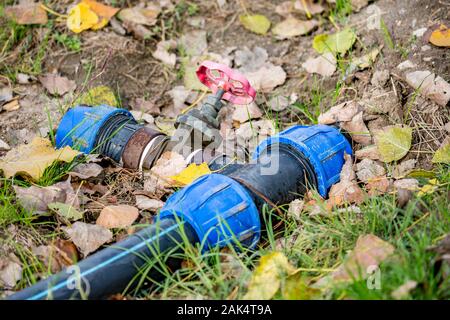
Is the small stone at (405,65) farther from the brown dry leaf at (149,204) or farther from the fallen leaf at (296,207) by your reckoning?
the brown dry leaf at (149,204)

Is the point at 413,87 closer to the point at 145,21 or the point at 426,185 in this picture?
the point at 426,185

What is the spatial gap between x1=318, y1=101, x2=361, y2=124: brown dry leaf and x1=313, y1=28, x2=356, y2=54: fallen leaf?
1.58 ft

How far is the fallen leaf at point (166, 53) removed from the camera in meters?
3.47

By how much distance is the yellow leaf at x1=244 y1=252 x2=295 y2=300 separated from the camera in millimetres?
1842

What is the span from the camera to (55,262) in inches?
83.7

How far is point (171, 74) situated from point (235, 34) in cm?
50

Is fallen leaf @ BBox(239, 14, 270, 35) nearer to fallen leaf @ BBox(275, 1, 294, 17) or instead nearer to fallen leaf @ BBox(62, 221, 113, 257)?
fallen leaf @ BBox(275, 1, 294, 17)

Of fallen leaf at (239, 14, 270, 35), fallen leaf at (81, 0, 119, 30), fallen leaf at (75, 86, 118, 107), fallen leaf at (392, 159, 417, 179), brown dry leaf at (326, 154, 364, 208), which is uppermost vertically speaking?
A: fallen leaf at (81, 0, 119, 30)

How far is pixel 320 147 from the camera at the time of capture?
97.2 inches

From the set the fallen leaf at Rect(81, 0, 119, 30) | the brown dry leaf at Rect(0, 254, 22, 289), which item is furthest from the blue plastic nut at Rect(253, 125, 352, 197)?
the fallen leaf at Rect(81, 0, 119, 30)

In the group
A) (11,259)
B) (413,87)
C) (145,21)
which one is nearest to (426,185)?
(413,87)

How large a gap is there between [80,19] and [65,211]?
153 centimetres

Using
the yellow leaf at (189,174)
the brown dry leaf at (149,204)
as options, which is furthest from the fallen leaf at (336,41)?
the brown dry leaf at (149,204)

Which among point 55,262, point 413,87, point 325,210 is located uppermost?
point 413,87
